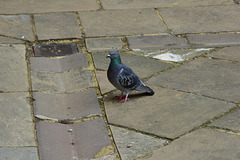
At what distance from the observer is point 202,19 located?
20.0ft

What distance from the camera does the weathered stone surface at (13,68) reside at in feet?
14.9

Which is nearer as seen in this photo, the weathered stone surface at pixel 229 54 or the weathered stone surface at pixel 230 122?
the weathered stone surface at pixel 230 122

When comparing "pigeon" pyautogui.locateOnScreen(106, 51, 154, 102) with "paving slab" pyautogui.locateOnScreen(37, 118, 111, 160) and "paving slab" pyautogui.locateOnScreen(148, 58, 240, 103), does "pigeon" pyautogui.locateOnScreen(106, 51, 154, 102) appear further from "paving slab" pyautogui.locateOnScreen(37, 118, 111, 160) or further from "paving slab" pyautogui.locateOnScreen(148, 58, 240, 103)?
"paving slab" pyautogui.locateOnScreen(148, 58, 240, 103)

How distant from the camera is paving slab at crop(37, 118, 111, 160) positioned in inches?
142

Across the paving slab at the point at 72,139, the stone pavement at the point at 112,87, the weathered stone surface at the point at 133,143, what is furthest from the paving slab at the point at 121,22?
the weathered stone surface at the point at 133,143

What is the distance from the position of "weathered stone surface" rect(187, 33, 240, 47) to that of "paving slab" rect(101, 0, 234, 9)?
3.39ft

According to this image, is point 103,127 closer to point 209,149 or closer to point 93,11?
point 209,149

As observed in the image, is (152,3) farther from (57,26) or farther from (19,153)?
(19,153)

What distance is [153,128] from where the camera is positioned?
12.7ft

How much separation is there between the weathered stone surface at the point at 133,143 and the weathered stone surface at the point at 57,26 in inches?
→ 85.1

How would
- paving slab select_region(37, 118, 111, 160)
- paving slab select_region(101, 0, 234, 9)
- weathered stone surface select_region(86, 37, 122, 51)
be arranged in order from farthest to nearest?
paving slab select_region(101, 0, 234, 9), weathered stone surface select_region(86, 37, 122, 51), paving slab select_region(37, 118, 111, 160)

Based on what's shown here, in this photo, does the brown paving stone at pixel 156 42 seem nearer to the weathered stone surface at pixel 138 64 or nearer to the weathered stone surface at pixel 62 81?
the weathered stone surface at pixel 138 64

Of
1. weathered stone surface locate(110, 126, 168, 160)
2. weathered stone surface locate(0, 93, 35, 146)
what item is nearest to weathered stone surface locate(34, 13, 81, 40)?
weathered stone surface locate(0, 93, 35, 146)

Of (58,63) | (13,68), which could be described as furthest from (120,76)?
(13,68)
